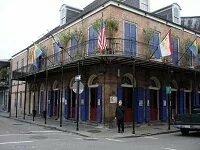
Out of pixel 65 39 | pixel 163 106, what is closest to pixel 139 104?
pixel 163 106

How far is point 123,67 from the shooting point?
19328 mm

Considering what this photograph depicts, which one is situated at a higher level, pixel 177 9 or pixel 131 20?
pixel 177 9

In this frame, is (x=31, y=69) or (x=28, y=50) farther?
(x=28, y=50)

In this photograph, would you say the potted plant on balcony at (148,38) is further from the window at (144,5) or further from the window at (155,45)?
the window at (144,5)

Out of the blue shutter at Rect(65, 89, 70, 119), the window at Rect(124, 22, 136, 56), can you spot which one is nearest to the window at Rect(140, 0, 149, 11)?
the window at Rect(124, 22, 136, 56)

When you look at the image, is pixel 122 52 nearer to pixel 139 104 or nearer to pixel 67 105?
pixel 139 104

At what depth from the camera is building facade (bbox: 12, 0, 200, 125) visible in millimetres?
18469

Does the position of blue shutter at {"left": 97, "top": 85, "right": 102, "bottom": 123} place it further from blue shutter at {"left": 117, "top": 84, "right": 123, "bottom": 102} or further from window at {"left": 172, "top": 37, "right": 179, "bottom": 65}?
window at {"left": 172, "top": 37, "right": 179, "bottom": 65}

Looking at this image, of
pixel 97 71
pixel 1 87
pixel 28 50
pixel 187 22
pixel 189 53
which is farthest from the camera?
pixel 1 87

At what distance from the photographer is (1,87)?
41.1m

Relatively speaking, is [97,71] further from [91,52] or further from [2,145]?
[2,145]

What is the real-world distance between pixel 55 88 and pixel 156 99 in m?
8.72

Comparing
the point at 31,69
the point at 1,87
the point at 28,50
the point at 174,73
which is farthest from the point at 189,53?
the point at 1,87

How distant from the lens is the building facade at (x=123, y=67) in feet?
60.6
